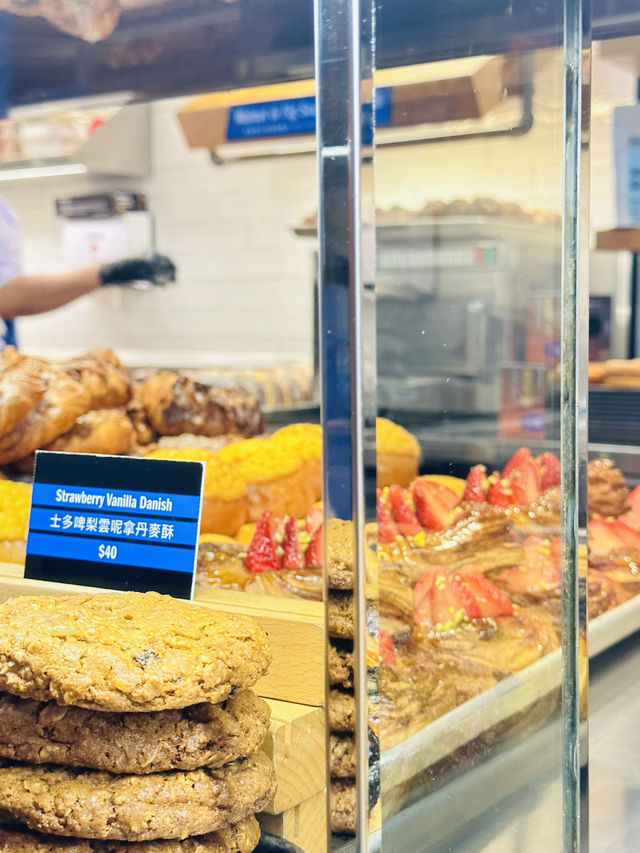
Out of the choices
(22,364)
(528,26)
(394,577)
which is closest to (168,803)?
(394,577)

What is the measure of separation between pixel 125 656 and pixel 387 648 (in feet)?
0.61

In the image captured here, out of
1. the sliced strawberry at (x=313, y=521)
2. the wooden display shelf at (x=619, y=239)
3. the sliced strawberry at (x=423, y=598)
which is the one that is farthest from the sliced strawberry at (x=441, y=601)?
the wooden display shelf at (x=619, y=239)

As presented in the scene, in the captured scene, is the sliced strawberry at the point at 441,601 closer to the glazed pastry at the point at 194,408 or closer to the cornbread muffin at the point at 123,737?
the cornbread muffin at the point at 123,737

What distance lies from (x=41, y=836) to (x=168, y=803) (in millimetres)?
109

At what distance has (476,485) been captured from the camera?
3.88 ft

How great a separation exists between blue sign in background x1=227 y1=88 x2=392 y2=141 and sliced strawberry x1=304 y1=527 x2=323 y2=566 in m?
1.91

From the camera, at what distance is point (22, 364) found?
6.41 ft

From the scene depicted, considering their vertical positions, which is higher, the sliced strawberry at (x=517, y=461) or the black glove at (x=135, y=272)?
the black glove at (x=135, y=272)

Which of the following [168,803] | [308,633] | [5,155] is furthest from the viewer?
[5,155]

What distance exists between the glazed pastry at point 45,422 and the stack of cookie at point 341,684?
51.1 inches

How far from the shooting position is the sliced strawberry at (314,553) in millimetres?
1212

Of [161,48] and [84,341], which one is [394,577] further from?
[84,341]

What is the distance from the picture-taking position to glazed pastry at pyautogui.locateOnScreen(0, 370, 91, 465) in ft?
5.95

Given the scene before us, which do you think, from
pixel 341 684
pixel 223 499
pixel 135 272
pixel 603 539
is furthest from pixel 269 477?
pixel 135 272
